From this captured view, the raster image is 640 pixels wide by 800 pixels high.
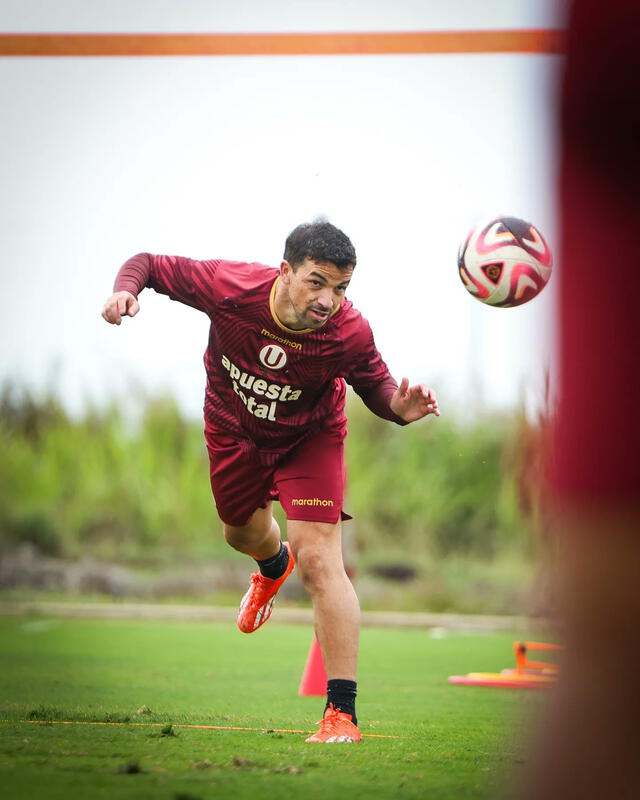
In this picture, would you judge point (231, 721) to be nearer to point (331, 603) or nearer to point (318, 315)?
point (331, 603)

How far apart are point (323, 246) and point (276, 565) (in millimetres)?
1304

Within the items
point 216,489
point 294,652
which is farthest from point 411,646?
point 216,489

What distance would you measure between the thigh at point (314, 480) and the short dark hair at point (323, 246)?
0.55 metres

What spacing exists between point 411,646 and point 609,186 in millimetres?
6014

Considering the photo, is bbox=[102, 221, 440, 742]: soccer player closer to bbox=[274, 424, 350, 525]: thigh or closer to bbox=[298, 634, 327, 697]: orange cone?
bbox=[274, 424, 350, 525]: thigh

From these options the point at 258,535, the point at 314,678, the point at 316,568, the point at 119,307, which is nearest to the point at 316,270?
the point at 119,307

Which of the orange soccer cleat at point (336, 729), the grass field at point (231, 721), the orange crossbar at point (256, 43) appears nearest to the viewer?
the grass field at point (231, 721)

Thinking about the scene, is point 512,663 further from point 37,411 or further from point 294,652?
point 37,411

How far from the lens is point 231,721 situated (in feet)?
10.3

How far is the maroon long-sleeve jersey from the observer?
3213mm

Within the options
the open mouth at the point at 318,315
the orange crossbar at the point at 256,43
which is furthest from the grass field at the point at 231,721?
the orange crossbar at the point at 256,43

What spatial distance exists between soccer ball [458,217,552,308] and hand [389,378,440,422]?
1.72 feet

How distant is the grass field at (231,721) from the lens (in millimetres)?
1954

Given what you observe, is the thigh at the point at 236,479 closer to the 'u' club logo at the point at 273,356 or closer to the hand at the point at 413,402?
the 'u' club logo at the point at 273,356
